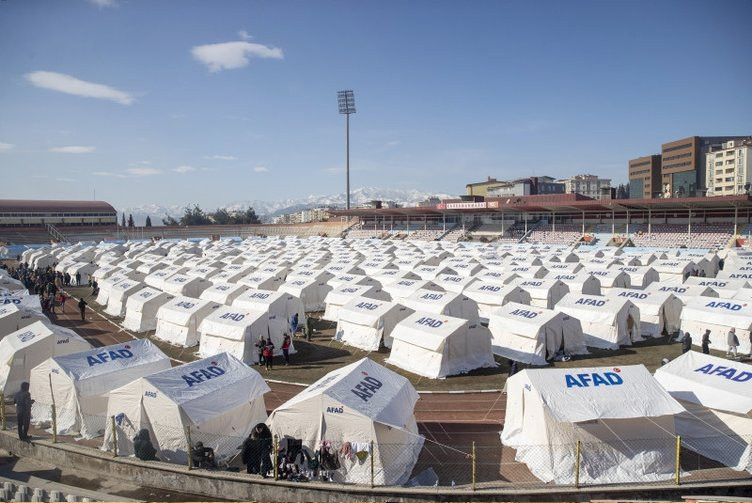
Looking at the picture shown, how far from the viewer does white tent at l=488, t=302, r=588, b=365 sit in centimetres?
1689

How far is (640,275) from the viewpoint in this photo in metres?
27.0

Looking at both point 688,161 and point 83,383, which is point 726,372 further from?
point 688,161

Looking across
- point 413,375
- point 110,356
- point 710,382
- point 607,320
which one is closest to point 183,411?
point 110,356

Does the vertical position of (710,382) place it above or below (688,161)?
below

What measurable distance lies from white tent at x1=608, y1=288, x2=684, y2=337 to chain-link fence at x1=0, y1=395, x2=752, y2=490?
11072 millimetres

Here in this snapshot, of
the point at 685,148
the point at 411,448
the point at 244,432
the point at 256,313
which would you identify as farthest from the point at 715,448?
the point at 685,148

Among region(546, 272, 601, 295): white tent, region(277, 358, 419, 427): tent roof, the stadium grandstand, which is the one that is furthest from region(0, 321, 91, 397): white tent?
the stadium grandstand

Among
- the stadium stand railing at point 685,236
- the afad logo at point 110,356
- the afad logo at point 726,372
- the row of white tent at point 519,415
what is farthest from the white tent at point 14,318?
the stadium stand railing at point 685,236

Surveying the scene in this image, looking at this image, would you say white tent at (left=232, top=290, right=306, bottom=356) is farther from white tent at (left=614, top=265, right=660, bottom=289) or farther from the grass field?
white tent at (left=614, top=265, right=660, bottom=289)

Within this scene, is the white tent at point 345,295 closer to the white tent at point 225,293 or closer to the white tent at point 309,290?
the white tent at point 309,290

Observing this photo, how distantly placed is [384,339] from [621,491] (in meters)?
11.4

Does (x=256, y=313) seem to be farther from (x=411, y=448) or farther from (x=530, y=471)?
(x=530, y=471)

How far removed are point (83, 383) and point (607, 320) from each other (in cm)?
1655

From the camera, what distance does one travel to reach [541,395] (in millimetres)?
9656
